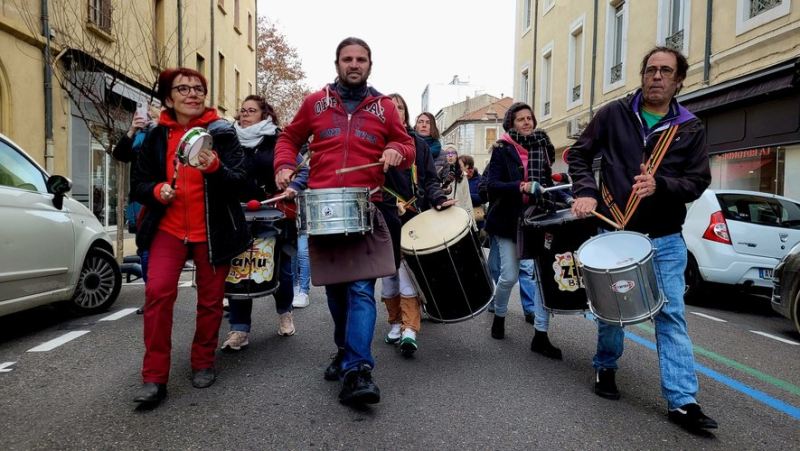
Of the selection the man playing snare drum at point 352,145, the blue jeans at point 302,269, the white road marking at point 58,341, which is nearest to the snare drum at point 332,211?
the man playing snare drum at point 352,145

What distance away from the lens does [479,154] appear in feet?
186

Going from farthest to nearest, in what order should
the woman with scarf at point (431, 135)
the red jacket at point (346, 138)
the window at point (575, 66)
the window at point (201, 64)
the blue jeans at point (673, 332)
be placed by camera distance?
1. the window at point (201, 64)
2. the window at point (575, 66)
3. the woman with scarf at point (431, 135)
4. the red jacket at point (346, 138)
5. the blue jeans at point (673, 332)

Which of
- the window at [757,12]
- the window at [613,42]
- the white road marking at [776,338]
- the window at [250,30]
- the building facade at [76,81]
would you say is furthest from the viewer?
the window at [250,30]

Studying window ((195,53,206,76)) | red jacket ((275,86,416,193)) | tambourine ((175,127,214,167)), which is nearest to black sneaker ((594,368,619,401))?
red jacket ((275,86,416,193))

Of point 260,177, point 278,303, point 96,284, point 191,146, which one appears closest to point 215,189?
point 191,146

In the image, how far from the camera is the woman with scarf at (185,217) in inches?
130

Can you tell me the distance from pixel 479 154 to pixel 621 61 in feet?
131

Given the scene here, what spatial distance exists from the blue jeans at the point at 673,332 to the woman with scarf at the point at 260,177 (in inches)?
102

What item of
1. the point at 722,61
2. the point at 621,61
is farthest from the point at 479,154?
the point at 722,61

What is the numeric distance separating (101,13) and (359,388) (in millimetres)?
12522

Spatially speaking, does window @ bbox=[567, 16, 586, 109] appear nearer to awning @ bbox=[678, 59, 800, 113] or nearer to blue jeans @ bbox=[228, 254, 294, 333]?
awning @ bbox=[678, 59, 800, 113]

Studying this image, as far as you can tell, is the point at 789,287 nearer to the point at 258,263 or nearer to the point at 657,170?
the point at 657,170

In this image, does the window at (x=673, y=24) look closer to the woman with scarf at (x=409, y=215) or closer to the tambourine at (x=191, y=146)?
the woman with scarf at (x=409, y=215)

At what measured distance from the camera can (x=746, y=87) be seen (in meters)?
11.8
